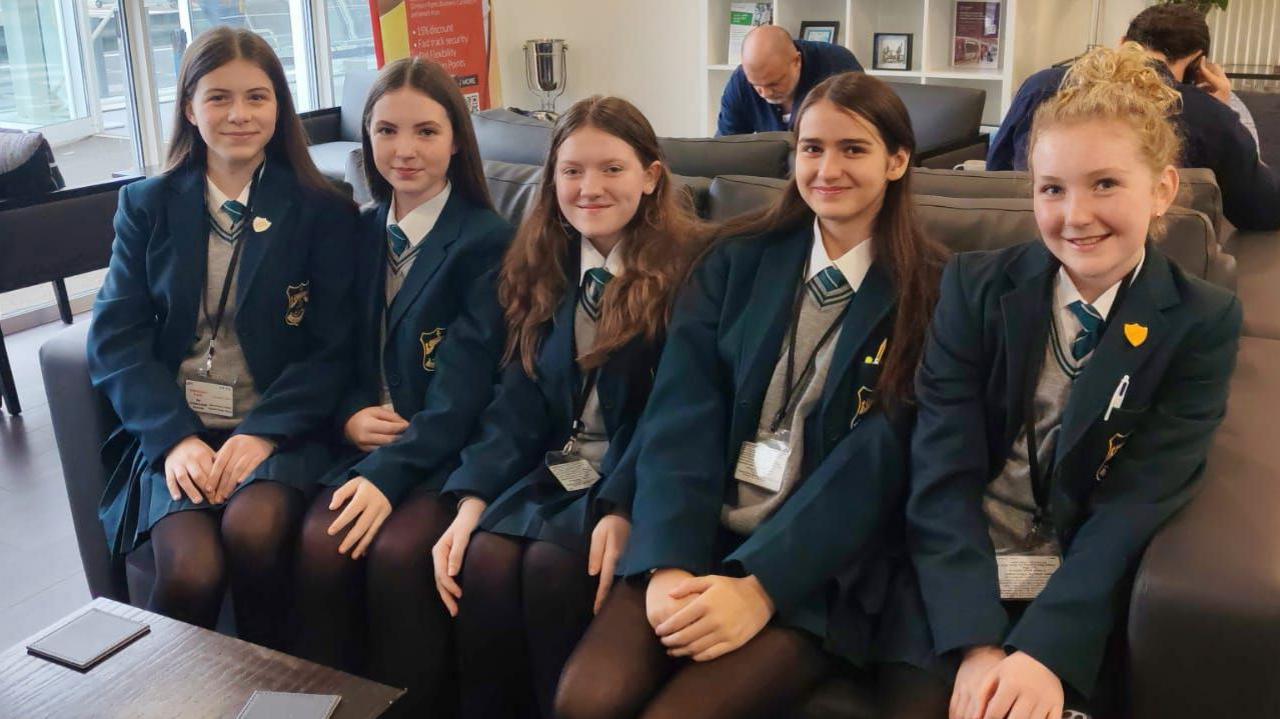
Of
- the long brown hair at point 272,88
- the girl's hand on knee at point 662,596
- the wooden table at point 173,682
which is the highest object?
the long brown hair at point 272,88

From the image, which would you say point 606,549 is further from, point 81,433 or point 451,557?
point 81,433

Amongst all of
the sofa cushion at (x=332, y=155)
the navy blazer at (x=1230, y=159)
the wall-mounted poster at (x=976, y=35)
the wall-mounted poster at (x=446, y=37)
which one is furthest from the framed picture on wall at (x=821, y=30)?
the navy blazer at (x=1230, y=159)

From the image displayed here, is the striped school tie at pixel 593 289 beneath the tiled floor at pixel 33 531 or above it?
above

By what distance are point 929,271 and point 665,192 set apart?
1.67ft

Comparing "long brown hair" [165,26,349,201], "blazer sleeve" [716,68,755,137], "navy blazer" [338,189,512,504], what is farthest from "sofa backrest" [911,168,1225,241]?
"blazer sleeve" [716,68,755,137]

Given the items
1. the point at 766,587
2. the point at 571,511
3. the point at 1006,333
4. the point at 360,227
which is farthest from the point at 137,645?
the point at 1006,333

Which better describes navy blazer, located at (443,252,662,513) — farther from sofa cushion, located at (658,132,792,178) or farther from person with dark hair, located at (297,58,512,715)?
sofa cushion, located at (658,132,792,178)

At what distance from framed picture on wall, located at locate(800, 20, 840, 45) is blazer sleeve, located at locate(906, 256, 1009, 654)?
4618 millimetres

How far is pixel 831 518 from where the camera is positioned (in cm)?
173

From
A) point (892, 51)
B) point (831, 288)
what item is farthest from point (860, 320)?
point (892, 51)

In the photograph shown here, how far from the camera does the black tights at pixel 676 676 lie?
1553mm

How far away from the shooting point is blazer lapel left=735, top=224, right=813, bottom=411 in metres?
1.87

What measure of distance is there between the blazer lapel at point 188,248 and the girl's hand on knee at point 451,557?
2.27 ft

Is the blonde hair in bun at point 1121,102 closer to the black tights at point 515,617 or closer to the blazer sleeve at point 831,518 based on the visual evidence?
the blazer sleeve at point 831,518
